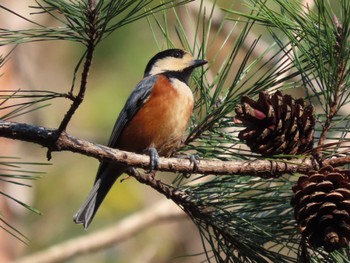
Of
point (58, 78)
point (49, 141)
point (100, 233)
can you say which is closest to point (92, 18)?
point (49, 141)

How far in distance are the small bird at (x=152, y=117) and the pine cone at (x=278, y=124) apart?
816 millimetres

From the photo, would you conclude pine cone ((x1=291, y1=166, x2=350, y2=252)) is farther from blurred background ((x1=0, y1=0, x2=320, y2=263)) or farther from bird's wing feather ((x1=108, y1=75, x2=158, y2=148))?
blurred background ((x1=0, y1=0, x2=320, y2=263))

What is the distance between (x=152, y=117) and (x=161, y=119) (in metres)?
0.06

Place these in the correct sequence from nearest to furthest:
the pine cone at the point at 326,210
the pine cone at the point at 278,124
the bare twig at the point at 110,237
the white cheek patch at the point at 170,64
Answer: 1. the pine cone at the point at 326,210
2. the pine cone at the point at 278,124
3. the white cheek patch at the point at 170,64
4. the bare twig at the point at 110,237

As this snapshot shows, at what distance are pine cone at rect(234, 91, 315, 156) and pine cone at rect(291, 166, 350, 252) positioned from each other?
0.19m

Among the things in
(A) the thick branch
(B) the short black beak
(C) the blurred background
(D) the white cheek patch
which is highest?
(B) the short black beak

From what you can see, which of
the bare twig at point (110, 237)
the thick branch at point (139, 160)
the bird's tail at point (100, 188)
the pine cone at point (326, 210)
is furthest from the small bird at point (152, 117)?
the bare twig at point (110, 237)

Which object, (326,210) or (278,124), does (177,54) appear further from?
(326,210)

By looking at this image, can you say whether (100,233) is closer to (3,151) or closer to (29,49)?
(3,151)

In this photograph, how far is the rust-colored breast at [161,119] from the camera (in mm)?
2998

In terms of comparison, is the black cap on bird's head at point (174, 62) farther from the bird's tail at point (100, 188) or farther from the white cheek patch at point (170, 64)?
the bird's tail at point (100, 188)

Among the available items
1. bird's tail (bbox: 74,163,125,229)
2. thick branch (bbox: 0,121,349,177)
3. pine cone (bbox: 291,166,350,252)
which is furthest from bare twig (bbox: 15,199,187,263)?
pine cone (bbox: 291,166,350,252)

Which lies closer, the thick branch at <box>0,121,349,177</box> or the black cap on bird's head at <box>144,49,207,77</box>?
the thick branch at <box>0,121,349,177</box>

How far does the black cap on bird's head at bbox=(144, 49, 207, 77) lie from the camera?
3253 mm
